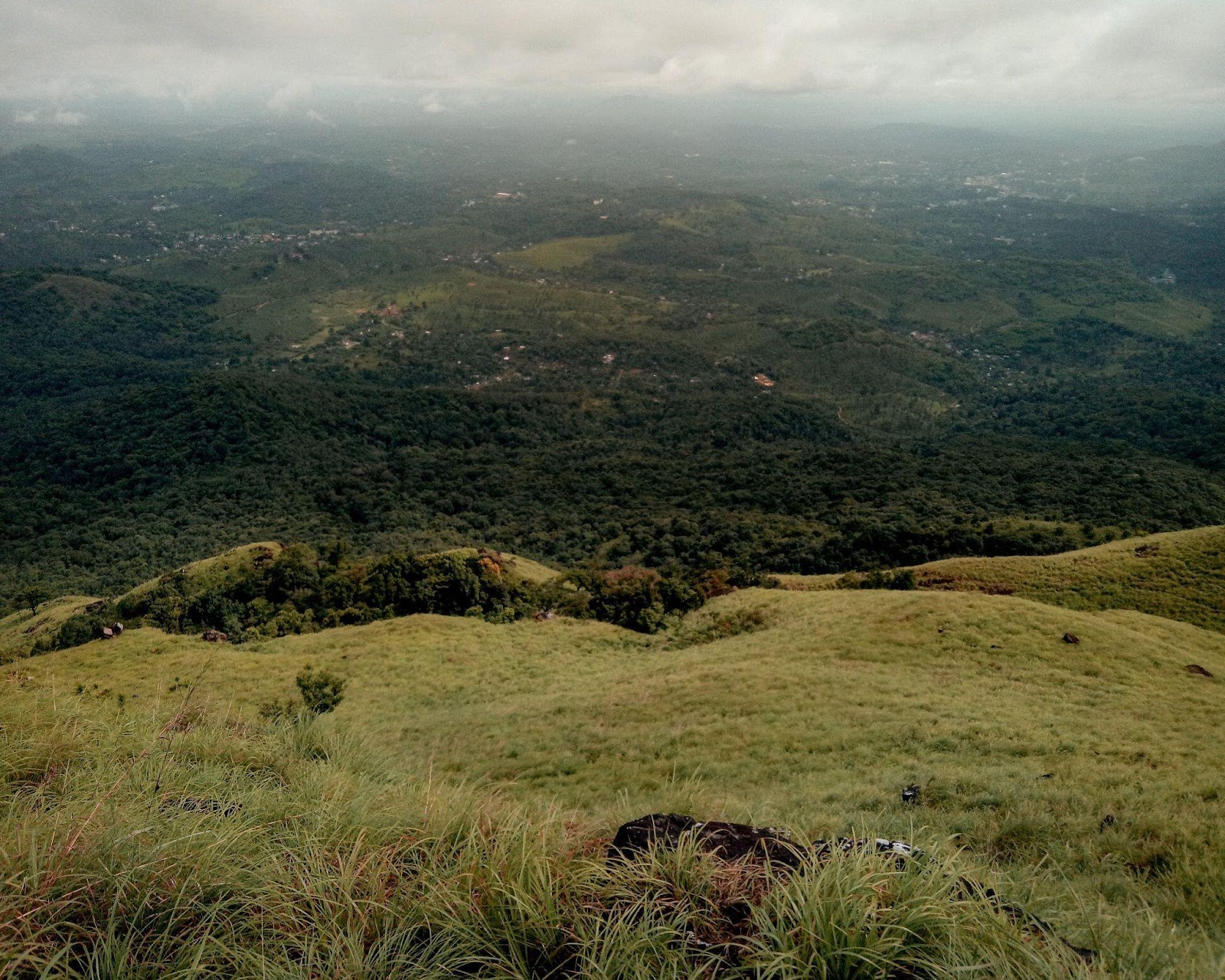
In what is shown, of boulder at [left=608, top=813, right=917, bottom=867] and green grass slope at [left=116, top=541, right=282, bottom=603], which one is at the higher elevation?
boulder at [left=608, top=813, right=917, bottom=867]

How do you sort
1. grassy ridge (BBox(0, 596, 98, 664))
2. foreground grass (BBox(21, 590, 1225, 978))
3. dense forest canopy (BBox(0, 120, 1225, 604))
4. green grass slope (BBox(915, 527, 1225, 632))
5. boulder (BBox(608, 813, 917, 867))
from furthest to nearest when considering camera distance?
dense forest canopy (BBox(0, 120, 1225, 604))
grassy ridge (BBox(0, 596, 98, 664))
green grass slope (BBox(915, 527, 1225, 632))
foreground grass (BBox(21, 590, 1225, 978))
boulder (BBox(608, 813, 917, 867))

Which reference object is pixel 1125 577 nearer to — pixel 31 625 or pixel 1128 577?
pixel 1128 577

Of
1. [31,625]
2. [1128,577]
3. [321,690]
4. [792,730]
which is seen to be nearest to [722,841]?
[792,730]

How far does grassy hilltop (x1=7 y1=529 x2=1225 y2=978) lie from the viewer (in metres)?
5.17

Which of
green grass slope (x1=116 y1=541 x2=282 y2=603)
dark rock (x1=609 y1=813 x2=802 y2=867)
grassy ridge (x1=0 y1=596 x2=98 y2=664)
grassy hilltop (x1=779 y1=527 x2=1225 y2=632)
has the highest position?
dark rock (x1=609 y1=813 x2=802 y2=867)

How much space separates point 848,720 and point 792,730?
60.6 inches

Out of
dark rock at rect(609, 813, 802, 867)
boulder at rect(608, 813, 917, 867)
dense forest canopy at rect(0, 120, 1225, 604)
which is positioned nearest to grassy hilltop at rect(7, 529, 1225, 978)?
boulder at rect(608, 813, 917, 867)

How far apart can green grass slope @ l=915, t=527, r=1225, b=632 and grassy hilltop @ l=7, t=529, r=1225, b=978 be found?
0.37 metres

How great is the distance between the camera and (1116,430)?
104m

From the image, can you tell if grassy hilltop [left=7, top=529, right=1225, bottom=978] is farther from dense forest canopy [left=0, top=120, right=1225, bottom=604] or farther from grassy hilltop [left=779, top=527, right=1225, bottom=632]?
dense forest canopy [left=0, top=120, right=1225, bottom=604]

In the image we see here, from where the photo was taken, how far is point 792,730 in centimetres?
1498

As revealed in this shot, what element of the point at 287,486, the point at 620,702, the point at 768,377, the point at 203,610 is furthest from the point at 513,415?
the point at 620,702

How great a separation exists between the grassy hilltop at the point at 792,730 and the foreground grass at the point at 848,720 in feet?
0.24

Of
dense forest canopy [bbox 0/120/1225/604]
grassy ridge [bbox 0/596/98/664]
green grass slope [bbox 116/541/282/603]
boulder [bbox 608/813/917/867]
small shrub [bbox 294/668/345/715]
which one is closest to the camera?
boulder [bbox 608/813/917/867]
